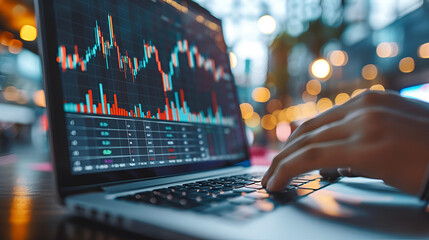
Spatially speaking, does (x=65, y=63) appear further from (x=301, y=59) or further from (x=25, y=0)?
(x=301, y=59)

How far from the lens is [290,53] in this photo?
3615mm

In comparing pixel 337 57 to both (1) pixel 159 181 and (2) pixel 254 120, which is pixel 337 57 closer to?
(2) pixel 254 120

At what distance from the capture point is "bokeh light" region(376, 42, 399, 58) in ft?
16.2

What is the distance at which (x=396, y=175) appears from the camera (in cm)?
31

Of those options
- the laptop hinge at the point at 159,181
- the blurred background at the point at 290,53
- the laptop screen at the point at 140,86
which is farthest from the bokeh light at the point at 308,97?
the laptop hinge at the point at 159,181

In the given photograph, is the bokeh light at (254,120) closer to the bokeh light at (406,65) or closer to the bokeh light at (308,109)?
the bokeh light at (308,109)

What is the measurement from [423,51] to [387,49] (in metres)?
0.80

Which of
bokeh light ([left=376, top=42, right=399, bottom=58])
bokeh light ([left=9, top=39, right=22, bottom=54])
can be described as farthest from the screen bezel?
bokeh light ([left=376, top=42, right=399, bottom=58])

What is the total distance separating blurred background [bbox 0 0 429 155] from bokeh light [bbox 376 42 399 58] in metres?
0.02

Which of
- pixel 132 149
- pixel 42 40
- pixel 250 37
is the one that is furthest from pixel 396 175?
pixel 250 37

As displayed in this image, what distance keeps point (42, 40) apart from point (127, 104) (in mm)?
159

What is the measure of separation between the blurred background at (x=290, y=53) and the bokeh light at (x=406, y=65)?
0.02 m

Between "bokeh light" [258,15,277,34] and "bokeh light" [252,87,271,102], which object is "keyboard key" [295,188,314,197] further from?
"bokeh light" [252,87,271,102]

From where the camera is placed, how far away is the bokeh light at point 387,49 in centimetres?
494
